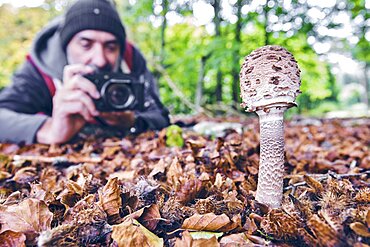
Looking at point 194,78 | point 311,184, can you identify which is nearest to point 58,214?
point 311,184

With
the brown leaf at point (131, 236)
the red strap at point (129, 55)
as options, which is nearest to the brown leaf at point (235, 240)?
the brown leaf at point (131, 236)

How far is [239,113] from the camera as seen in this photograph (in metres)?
4.82

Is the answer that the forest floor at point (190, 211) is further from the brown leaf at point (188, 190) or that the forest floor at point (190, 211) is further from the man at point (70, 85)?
the man at point (70, 85)

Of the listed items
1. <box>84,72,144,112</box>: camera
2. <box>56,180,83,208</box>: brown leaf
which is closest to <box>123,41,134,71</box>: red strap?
<box>84,72,144,112</box>: camera

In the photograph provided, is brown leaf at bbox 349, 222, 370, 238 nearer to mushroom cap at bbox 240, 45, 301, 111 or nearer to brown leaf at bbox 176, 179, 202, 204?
mushroom cap at bbox 240, 45, 301, 111

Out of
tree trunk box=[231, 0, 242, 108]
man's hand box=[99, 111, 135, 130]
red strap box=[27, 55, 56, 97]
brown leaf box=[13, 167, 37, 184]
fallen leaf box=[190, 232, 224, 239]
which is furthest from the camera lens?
tree trunk box=[231, 0, 242, 108]

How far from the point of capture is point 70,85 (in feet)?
7.13

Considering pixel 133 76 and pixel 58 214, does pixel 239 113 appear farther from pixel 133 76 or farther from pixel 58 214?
pixel 58 214

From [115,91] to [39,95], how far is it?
101cm

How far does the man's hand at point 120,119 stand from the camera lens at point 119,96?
13cm

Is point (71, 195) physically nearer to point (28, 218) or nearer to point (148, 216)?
point (28, 218)

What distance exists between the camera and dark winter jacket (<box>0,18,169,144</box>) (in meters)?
2.32

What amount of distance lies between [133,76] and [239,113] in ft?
8.89

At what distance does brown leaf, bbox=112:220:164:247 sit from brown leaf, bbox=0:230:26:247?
220 mm
